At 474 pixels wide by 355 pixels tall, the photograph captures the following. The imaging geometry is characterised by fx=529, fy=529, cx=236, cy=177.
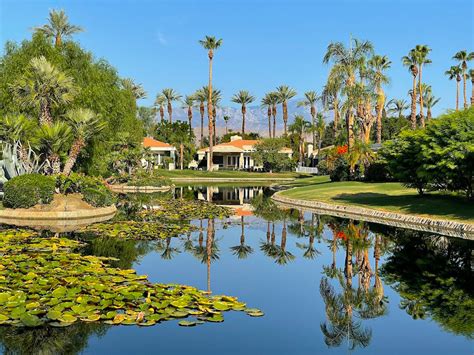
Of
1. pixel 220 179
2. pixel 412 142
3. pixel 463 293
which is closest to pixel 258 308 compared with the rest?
pixel 463 293

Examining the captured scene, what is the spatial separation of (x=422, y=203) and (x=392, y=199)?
119 inches

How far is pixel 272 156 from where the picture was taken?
257ft

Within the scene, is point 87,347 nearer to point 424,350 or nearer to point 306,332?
point 306,332

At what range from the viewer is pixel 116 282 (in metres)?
12.5

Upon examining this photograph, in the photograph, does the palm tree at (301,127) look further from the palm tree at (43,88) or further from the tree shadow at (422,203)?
the palm tree at (43,88)

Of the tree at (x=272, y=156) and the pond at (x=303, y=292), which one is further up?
the tree at (x=272, y=156)

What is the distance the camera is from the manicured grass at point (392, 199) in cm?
2556

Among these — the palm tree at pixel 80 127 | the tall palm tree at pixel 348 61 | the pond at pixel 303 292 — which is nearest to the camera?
the pond at pixel 303 292

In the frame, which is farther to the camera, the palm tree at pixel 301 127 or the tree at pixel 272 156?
the palm tree at pixel 301 127

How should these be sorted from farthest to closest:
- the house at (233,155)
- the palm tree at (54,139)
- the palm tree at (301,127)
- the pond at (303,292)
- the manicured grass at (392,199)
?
the house at (233,155)
the palm tree at (301,127)
the palm tree at (54,139)
the manicured grass at (392,199)
the pond at (303,292)

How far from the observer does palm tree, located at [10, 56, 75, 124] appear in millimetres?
28750

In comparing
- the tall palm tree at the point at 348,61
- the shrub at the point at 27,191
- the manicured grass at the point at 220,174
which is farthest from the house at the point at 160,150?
the shrub at the point at 27,191

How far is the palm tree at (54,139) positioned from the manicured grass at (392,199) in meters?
16.5

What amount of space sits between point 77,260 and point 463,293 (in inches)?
398
